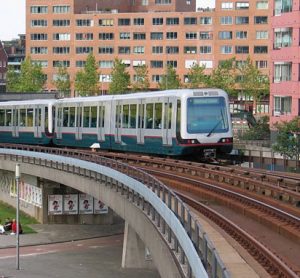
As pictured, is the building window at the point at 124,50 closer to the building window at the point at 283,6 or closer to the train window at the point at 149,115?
the building window at the point at 283,6

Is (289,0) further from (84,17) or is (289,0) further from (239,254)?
(84,17)

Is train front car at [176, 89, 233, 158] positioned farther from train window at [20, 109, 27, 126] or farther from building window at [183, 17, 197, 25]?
building window at [183, 17, 197, 25]

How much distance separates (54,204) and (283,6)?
71.9ft

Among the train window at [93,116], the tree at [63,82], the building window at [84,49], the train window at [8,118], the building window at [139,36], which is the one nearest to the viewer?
the train window at [93,116]

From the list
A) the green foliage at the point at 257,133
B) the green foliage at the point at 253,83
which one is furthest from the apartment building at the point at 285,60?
the green foliage at the point at 253,83

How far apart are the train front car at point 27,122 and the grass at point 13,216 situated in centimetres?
481

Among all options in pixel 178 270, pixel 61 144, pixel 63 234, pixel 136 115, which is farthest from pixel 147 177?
pixel 61 144

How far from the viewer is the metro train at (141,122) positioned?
34.5 metres

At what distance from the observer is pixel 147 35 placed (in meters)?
116

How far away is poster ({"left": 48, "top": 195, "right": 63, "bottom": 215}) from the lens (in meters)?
48.0

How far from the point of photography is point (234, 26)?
367 ft

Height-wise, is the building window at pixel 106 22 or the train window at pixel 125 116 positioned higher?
the building window at pixel 106 22

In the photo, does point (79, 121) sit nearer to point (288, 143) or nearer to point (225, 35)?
point (288, 143)

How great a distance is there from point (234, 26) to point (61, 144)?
66.9m
